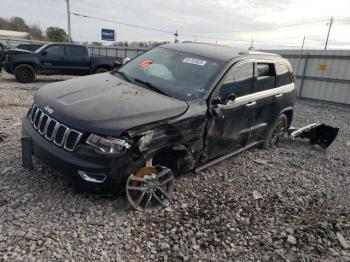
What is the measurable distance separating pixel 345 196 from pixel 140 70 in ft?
11.6

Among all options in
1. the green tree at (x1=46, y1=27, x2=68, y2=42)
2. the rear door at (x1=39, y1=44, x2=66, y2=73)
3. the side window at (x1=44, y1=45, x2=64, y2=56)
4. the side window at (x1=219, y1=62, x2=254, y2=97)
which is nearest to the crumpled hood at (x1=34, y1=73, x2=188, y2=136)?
the side window at (x1=219, y1=62, x2=254, y2=97)

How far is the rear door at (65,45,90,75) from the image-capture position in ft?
42.3

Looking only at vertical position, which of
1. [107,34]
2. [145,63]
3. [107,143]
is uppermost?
[107,34]

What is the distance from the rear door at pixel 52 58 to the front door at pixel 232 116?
10.2 meters

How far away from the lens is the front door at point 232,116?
3.96 meters

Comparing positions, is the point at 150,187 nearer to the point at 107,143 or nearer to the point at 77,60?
the point at 107,143

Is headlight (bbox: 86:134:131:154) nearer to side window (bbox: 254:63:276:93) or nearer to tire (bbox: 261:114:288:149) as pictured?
side window (bbox: 254:63:276:93)

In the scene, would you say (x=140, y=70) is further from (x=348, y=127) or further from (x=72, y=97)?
(x=348, y=127)

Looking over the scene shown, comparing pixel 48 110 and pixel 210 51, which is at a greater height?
pixel 210 51

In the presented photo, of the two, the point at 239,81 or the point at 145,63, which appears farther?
the point at 145,63

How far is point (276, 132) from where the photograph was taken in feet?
19.9

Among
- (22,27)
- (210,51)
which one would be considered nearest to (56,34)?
(22,27)

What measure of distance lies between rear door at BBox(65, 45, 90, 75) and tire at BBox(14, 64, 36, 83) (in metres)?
1.48

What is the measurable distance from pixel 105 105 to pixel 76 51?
10.9 meters
